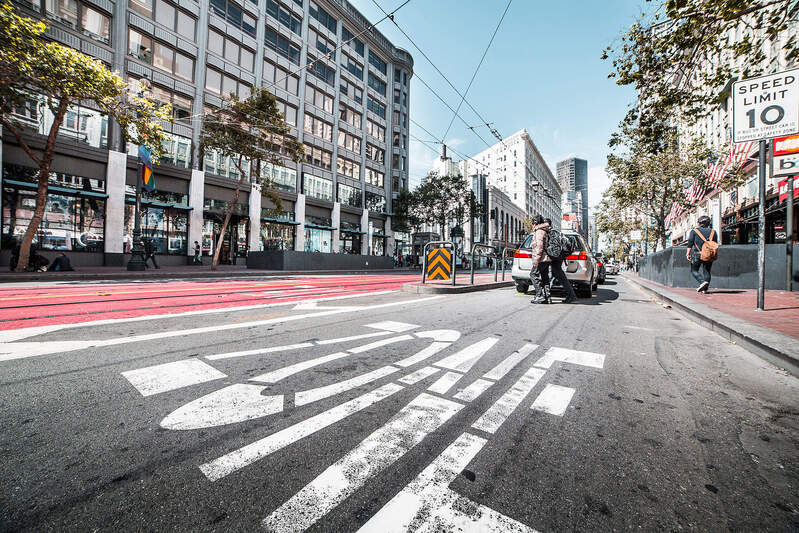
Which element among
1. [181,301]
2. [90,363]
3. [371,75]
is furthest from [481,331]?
[371,75]

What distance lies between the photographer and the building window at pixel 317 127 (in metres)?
30.3

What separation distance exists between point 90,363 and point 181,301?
12.5 ft

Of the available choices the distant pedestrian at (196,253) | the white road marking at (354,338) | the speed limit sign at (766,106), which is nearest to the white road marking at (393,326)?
the white road marking at (354,338)

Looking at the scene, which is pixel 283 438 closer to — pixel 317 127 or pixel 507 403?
pixel 507 403

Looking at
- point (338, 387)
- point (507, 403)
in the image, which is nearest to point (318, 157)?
point (338, 387)

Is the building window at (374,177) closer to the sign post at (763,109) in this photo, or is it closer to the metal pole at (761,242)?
the sign post at (763,109)

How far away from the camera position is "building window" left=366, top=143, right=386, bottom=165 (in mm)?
37812

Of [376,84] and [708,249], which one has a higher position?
[376,84]

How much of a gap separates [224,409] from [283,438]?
57 centimetres

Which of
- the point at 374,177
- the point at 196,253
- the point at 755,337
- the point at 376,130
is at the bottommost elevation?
the point at 755,337

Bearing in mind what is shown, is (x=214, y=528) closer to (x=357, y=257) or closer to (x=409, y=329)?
(x=409, y=329)

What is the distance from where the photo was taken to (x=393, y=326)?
178 inches

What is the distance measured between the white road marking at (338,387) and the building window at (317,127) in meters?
31.6

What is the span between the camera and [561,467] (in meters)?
1.55
